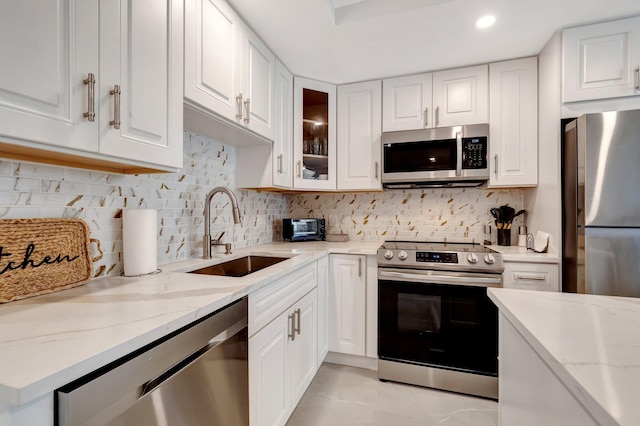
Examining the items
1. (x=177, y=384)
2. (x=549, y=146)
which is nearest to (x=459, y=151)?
(x=549, y=146)

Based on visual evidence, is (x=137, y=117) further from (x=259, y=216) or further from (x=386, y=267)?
(x=386, y=267)

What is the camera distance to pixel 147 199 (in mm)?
1409

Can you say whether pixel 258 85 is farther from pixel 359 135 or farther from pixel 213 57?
pixel 359 135

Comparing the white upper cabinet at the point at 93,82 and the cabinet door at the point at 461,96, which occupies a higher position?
the cabinet door at the point at 461,96

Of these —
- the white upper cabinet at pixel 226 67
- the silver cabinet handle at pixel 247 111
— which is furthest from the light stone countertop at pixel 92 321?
the silver cabinet handle at pixel 247 111

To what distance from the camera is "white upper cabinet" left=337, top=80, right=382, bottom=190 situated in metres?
2.42

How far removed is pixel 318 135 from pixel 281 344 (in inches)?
68.3

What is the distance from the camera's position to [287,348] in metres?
1.52

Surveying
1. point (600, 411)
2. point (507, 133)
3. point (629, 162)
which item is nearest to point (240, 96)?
point (600, 411)

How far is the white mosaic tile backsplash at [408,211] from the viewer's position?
248 cm

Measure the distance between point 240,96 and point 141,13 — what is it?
62 cm

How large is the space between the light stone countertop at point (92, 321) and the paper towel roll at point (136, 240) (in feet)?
0.22

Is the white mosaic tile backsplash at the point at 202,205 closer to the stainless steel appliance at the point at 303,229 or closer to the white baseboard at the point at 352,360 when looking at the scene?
the stainless steel appliance at the point at 303,229

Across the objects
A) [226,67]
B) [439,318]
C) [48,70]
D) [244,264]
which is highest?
[226,67]
